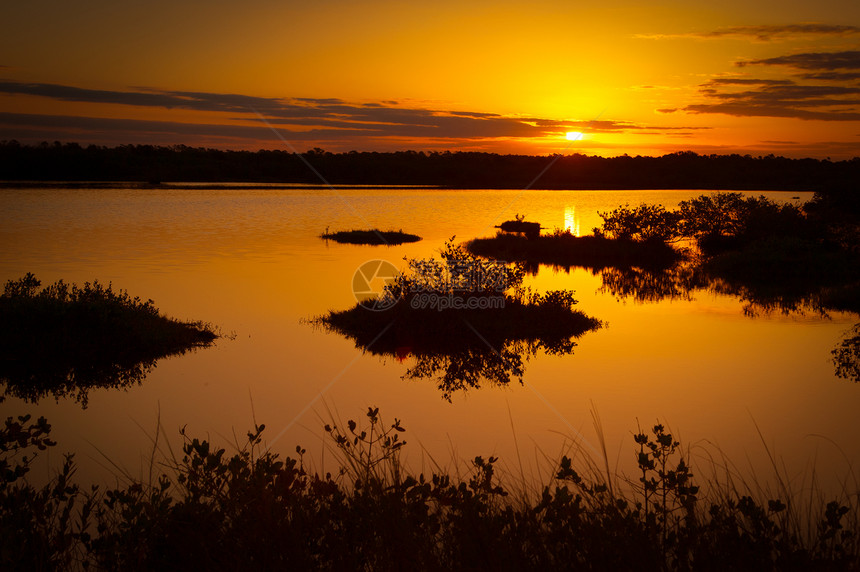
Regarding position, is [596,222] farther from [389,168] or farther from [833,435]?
[389,168]

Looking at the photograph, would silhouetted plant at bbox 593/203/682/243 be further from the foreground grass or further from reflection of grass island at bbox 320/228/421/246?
the foreground grass

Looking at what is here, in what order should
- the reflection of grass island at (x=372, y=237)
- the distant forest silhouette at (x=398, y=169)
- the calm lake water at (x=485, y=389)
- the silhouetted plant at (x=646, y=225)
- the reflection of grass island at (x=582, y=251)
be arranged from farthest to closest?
the distant forest silhouette at (x=398, y=169)
the reflection of grass island at (x=372, y=237)
the silhouetted plant at (x=646, y=225)
the reflection of grass island at (x=582, y=251)
the calm lake water at (x=485, y=389)

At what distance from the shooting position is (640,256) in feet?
117

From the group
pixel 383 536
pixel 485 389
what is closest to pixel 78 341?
pixel 485 389

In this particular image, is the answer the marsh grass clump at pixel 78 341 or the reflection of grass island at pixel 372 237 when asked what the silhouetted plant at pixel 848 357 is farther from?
the reflection of grass island at pixel 372 237

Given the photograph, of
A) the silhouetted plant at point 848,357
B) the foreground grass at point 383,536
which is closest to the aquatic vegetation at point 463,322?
the silhouetted plant at point 848,357

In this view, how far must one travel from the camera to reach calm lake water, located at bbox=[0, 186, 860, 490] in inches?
406

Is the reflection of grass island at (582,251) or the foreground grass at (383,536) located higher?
the foreground grass at (383,536)

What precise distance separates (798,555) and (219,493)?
4.89 m

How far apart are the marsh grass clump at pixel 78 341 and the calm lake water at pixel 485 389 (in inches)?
26.4

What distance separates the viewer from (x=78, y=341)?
14852 millimetres

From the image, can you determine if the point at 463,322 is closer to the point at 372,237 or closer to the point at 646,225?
the point at 646,225

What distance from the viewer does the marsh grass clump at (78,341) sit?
44.0 feet

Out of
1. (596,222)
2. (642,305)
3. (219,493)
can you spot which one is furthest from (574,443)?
(596,222)
